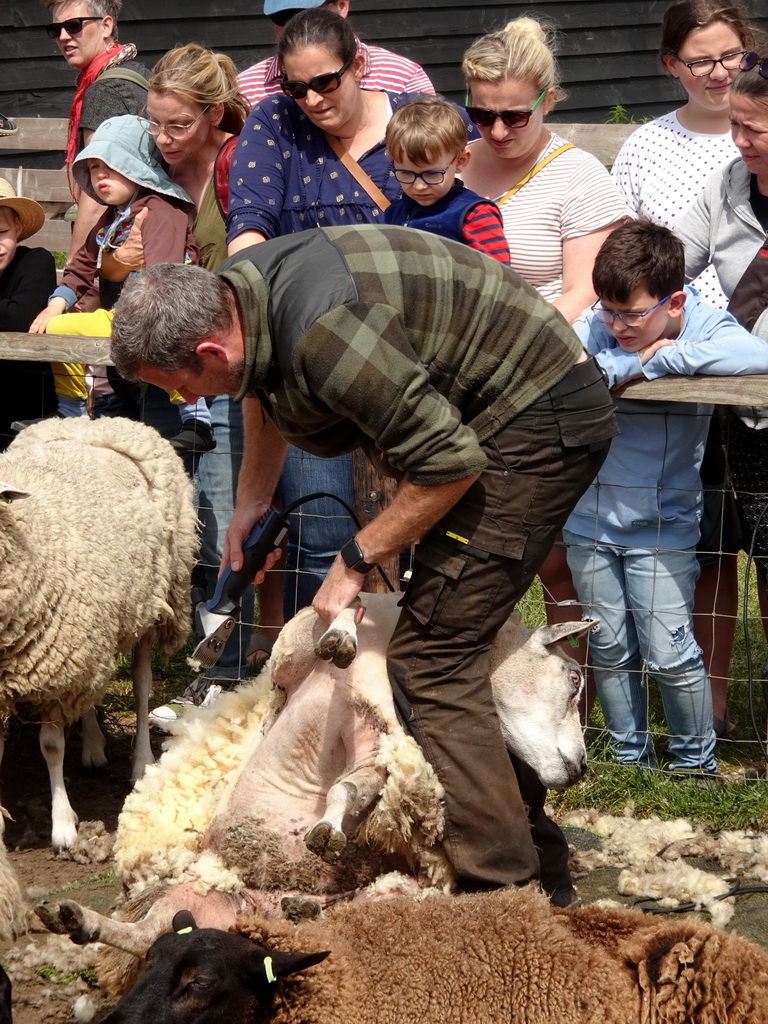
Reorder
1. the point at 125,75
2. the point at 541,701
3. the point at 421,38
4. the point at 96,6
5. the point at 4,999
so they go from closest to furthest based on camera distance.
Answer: the point at 4,999, the point at 541,701, the point at 125,75, the point at 96,6, the point at 421,38

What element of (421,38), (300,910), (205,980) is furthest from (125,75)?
(421,38)

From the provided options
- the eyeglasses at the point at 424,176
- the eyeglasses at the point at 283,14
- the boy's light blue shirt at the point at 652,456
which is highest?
the eyeglasses at the point at 283,14

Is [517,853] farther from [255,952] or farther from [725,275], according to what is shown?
[725,275]

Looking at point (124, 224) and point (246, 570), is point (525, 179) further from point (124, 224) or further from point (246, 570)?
point (246, 570)

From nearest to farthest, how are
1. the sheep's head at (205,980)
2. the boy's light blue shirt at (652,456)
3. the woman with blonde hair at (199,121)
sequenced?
1. the sheep's head at (205,980)
2. the boy's light blue shirt at (652,456)
3. the woman with blonde hair at (199,121)

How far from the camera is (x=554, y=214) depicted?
4.27m

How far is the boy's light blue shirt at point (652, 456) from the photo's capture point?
3969 millimetres

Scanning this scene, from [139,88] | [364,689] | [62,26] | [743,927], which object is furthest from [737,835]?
[62,26]

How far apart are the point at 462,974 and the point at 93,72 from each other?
4935mm

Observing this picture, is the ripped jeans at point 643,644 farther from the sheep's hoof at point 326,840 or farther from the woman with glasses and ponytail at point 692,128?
the sheep's hoof at point 326,840

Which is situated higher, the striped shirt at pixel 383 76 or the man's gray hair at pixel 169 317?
the striped shirt at pixel 383 76

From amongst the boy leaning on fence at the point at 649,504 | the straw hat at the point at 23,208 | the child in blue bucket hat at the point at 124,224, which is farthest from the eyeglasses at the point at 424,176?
the straw hat at the point at 23,208

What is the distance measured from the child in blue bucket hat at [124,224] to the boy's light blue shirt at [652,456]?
1.82 meters

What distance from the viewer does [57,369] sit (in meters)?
5.15
